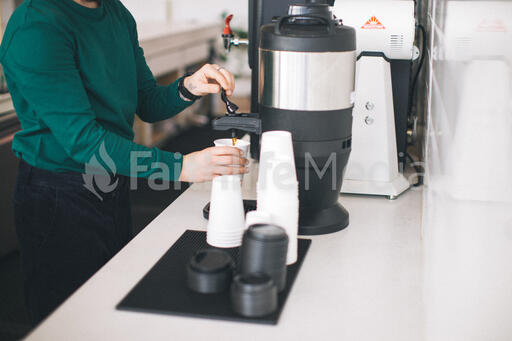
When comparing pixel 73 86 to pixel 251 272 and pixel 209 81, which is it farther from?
pixel 251 272

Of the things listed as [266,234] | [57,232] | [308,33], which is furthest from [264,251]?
[57,232]

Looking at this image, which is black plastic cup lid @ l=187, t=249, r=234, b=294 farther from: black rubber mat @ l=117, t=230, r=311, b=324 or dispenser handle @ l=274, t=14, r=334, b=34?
dispenser handle @ l=274, t=14, r=334, b=34

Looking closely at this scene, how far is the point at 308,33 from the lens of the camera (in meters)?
1.17

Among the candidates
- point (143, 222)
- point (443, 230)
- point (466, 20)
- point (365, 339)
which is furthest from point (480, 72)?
point (143, 222)

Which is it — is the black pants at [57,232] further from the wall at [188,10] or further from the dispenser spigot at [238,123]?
the wall at [188,10]

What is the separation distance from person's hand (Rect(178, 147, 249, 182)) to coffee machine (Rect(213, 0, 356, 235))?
2.3 inches

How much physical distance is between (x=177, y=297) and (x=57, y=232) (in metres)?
A: 0.61

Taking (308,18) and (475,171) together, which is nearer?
(475,171)

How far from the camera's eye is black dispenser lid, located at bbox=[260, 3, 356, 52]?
1153 mm

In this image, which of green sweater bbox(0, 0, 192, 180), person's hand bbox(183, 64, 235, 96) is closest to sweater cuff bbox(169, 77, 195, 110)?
person's hand bbox(183, 64, 235, 96)

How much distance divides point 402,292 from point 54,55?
85 centimetres

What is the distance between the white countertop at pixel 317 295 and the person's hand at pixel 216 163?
132mm

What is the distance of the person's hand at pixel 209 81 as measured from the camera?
4.65ft

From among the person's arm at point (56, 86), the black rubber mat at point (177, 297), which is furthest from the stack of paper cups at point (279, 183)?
the person's arm at point (56, 86)
